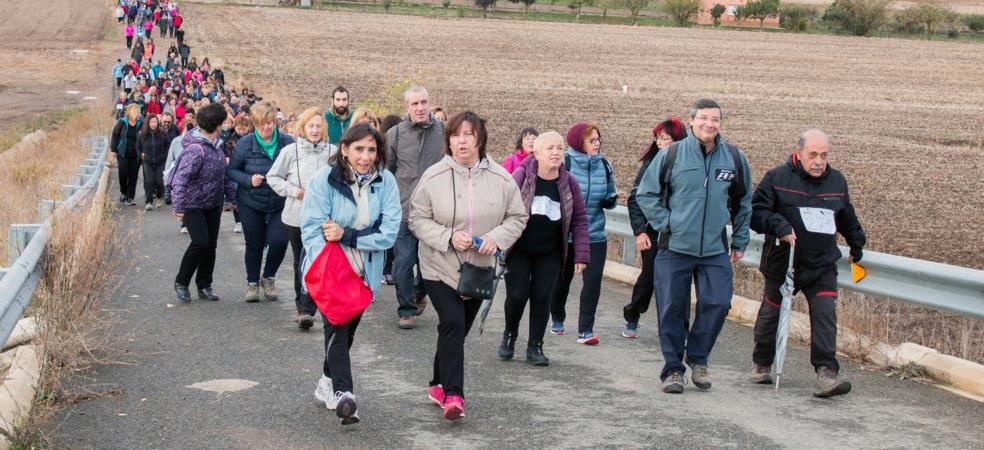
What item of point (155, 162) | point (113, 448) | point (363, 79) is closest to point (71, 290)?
point (113, 448)

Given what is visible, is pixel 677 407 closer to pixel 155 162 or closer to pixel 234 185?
pixel 234 185

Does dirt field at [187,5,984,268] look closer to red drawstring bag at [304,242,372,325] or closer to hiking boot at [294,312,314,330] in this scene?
hiking boot at [294,312,314,330]

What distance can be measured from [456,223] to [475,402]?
3.62ft

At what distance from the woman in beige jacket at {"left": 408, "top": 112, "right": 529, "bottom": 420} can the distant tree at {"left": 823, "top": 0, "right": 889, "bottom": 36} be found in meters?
107

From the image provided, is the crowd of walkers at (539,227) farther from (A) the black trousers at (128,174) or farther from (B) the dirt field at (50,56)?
(B) the dirt field at (50,56)

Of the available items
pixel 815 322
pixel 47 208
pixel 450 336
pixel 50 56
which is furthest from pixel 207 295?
pixel 50 56

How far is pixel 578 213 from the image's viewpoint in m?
9.08

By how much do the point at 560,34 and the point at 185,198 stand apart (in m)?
81.0

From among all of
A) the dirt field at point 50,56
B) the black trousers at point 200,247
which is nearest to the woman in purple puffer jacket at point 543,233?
the black trousers at point 200,247

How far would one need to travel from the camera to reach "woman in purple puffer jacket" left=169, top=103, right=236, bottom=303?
1142 centimetres

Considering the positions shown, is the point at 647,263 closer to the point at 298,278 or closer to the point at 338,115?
the point at 298,278

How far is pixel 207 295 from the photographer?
456 inches

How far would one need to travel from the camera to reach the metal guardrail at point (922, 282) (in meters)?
8.55

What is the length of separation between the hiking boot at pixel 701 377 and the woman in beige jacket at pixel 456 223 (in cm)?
154
